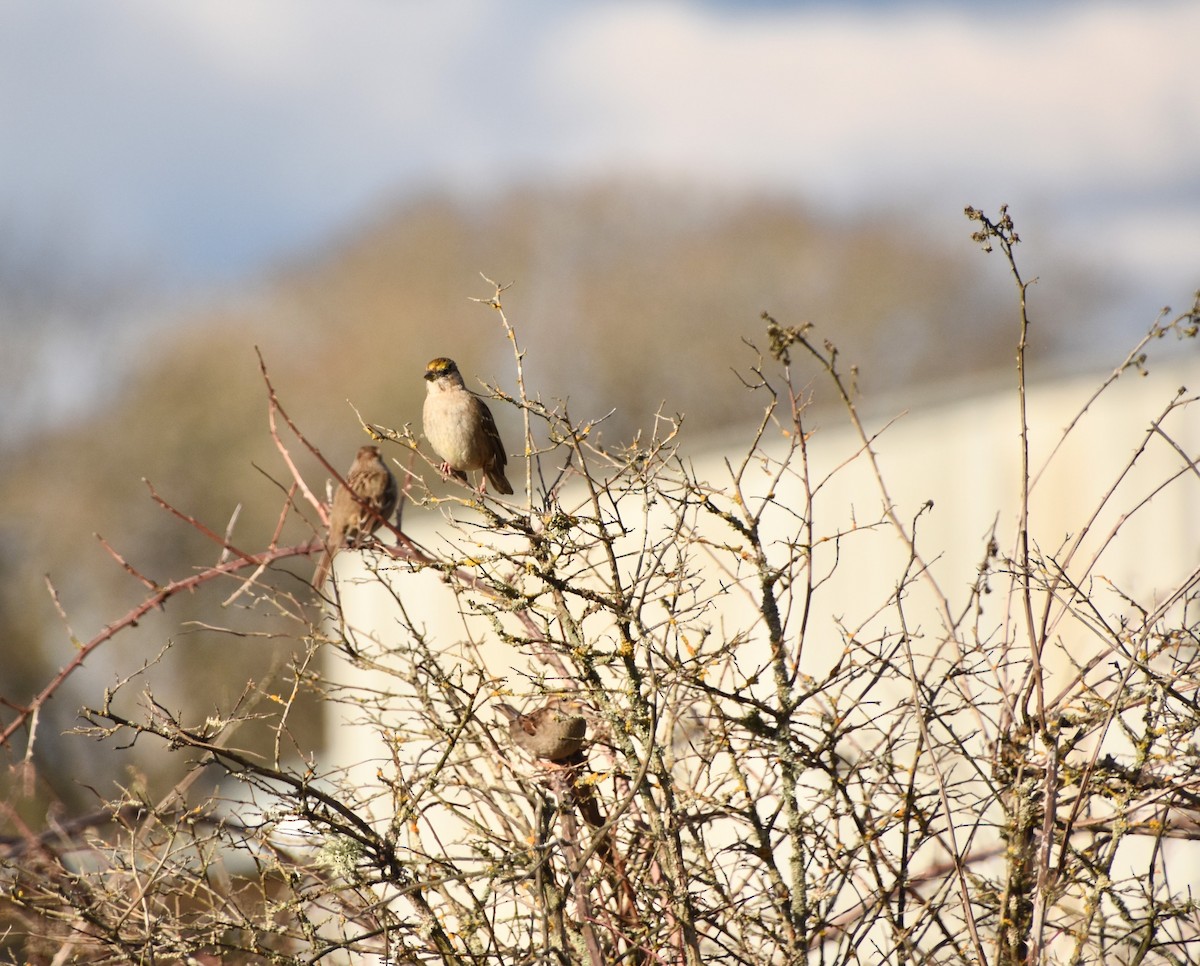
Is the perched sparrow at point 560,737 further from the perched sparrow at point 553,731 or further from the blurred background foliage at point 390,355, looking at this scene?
the blurred background foliage at point 390,355

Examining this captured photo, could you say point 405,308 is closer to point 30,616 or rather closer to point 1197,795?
point 30,616

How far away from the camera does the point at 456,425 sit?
5.79 metres

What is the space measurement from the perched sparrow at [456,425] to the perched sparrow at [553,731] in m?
2.57

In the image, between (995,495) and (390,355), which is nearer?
(995,495)

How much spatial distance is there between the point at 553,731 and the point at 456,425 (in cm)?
275

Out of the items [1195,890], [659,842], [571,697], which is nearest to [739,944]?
[659,842]

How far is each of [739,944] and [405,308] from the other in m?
34.4

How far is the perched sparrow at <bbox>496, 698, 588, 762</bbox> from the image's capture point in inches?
126

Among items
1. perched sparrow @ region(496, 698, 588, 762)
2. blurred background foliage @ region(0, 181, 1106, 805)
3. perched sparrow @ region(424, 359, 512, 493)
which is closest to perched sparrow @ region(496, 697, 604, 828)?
perched sparrow @ region(496, 698, 588, 762)

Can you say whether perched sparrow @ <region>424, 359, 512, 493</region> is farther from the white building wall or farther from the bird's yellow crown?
the white building wall

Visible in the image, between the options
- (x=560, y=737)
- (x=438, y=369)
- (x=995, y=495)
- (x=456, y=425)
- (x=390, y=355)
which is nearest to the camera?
(x=560, y=737)

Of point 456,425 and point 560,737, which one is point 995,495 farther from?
point 560,737

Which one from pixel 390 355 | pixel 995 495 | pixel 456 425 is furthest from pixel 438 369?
pixel 390 355

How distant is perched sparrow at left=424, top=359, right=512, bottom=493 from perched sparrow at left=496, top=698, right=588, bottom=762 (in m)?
2.57
